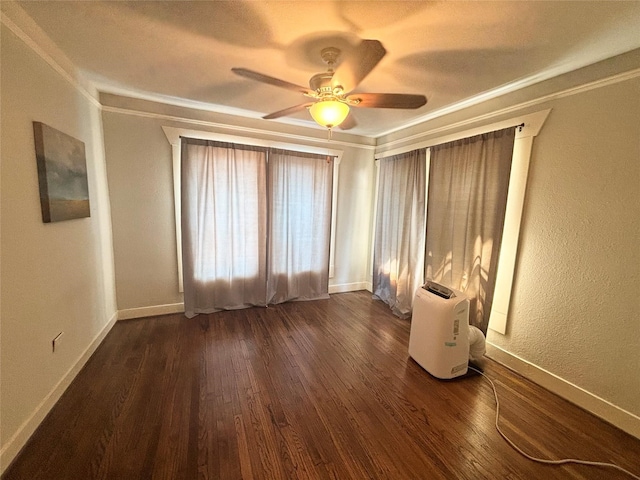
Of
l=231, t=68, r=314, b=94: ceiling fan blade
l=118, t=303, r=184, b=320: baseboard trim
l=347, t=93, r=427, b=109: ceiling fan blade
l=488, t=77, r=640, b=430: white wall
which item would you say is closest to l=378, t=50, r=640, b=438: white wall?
l=488, t=77, r=640, b=430: white wall

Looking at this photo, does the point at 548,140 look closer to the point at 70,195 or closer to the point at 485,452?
the point at 485,452

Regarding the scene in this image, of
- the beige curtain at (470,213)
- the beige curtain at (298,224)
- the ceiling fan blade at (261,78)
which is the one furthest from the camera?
the beige curtain at (298,224)

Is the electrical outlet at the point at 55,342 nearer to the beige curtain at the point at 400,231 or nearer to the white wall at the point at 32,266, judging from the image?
the white wall at the point at 32,266

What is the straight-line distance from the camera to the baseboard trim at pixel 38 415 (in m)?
1.33

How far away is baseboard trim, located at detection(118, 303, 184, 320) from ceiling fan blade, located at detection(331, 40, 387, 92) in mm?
3017

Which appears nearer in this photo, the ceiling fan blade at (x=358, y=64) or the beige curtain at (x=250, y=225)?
the ceiling fan blade at (x=358, y=64)

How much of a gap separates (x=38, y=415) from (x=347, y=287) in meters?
3.43

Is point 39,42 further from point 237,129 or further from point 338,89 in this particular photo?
point 338,89

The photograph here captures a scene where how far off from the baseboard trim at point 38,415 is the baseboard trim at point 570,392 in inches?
135

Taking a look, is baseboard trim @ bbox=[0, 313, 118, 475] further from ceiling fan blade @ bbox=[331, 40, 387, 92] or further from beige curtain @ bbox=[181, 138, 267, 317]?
ceiling fan blade @ bbox=[331, 40, 387, 92]

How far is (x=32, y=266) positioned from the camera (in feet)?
5.09

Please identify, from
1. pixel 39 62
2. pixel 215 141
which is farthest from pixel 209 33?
pixel 215 141

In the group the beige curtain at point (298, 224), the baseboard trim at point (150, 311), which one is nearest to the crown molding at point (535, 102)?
the beige curtain at point (298, 224)

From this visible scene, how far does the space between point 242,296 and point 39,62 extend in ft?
8.79
